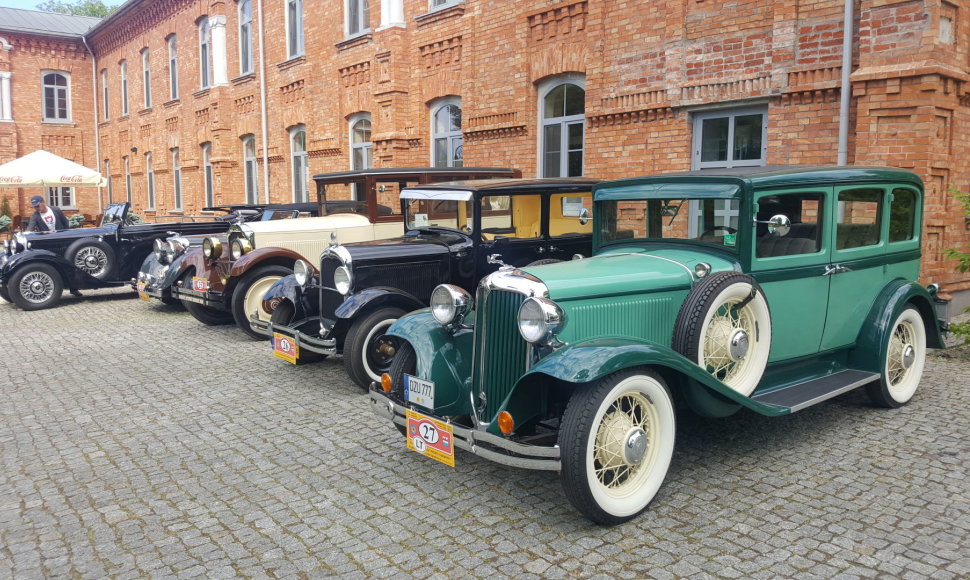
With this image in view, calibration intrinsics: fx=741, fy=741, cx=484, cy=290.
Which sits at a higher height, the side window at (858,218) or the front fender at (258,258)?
the side window at (858,218)

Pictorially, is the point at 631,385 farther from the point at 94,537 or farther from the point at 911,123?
the point at 911,123

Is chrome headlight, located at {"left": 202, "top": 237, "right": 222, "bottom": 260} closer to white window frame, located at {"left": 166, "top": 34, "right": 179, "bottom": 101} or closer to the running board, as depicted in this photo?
the running board

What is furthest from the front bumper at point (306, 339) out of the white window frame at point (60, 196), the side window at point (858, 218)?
the white window frame at point (60, 196)

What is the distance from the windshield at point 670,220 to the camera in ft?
14.7

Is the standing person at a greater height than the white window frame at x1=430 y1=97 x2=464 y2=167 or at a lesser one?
lesser

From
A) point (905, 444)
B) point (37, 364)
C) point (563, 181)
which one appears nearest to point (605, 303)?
point (905, 444)

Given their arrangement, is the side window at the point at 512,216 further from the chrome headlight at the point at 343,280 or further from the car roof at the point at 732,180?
the car roof at the point at 732,180

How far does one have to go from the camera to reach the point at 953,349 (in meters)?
7.00

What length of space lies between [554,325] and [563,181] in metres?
3.58

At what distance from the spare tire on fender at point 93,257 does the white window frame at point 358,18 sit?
20.6 ft

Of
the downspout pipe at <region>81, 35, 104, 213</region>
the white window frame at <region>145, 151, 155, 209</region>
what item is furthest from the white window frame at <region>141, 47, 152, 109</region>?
the downspout pipe at <region>81, 35, 104, 213</region>

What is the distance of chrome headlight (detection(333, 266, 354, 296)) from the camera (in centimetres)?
627

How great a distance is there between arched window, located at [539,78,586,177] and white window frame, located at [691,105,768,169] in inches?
73.6

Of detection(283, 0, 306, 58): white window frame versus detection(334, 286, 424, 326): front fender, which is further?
detection(283, 0, 306, 58): white window frame
